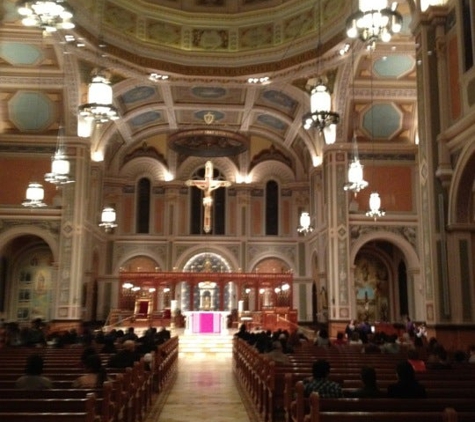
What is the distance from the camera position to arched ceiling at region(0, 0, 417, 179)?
19.6 m

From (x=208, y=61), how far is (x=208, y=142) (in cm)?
439

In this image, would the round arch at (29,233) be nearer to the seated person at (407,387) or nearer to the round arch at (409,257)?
the round arch at (409,257)

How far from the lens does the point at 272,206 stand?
1225 inches

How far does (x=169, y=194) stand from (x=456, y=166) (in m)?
20.2

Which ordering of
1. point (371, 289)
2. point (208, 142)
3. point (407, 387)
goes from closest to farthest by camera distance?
point (407, 387) → point (208, 142) → point (371, 289)

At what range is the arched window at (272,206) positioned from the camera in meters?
30.9

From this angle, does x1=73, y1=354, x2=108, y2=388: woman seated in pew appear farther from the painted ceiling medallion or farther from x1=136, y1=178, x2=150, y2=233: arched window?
x1=136, y1=178, x2=150, y2=233: arched window

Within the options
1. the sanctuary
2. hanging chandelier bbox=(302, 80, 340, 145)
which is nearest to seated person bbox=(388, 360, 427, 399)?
hanging chandelier bbox=(302, 80, 340, 145)

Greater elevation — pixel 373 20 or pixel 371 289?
pixel 373 20

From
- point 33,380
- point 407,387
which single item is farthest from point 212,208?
point 407,387

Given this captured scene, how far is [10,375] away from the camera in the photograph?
698 centimetres

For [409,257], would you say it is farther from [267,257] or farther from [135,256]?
[135,256]

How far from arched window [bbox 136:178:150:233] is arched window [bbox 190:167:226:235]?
2.30m

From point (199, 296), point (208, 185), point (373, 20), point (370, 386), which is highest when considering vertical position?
point (208, 185)
